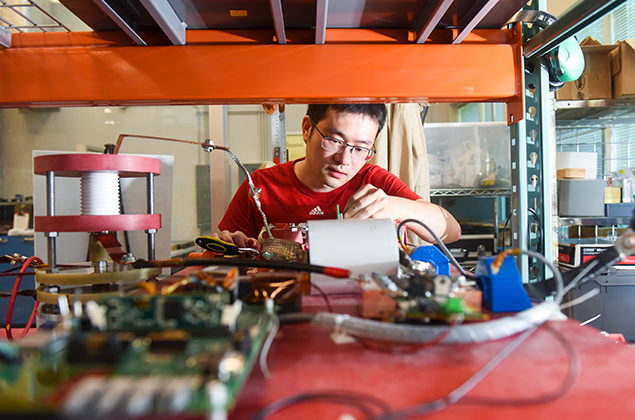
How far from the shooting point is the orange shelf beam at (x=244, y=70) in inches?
28.0

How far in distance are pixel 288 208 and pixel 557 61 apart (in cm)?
108

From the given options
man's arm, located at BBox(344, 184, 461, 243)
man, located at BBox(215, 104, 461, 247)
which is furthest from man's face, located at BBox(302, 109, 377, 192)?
man's arm, located at BBox(344, 184, 461, 243)

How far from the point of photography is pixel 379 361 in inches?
14.2

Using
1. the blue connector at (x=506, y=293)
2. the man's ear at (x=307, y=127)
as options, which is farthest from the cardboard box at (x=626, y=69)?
the blue connector at (x=506, y=293)

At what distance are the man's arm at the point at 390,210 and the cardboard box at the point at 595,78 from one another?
1.19m

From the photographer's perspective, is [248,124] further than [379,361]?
Yes

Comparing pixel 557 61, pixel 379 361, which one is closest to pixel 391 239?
pixel 379 361

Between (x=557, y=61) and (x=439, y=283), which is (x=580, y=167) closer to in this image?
(x=557, y=61)

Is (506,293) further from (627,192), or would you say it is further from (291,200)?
(627,192)

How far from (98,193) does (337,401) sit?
0.74 m

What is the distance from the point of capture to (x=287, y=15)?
0.69 meters

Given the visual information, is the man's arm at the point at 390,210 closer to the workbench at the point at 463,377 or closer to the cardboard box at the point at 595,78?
the workbench at the point at 463,377

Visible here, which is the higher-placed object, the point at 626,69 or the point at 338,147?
the point at 626,69

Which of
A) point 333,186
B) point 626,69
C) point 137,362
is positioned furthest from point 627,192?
point 137,362
